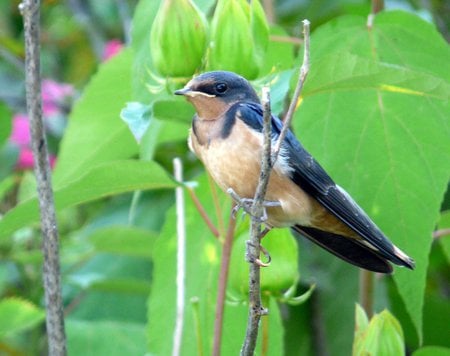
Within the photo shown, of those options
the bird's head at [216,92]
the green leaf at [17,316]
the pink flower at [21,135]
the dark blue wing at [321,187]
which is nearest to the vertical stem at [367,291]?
the dark blue wing at [321,187]

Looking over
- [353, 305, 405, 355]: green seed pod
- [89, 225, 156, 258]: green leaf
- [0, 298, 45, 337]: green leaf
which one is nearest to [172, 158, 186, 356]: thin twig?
[353, 305, 405, 355]: green seed pod

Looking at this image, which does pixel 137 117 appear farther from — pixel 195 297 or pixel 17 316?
pixel 17 316

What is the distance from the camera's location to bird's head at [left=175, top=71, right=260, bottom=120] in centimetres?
165

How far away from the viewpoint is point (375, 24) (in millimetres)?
2037

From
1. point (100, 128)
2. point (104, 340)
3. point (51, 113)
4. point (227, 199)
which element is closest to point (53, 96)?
point (51, 113)

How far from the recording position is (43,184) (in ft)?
5.10

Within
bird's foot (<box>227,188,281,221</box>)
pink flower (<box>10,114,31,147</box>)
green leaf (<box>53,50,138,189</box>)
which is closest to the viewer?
Answer: bird's foot (<box>227,188,281,221</box>)

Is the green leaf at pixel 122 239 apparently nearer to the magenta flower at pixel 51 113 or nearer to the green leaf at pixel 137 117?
the magenta flower at pixel 51 113

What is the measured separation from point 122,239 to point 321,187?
77 cm

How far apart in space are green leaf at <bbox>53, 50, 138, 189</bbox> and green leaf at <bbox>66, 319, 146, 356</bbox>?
46cm

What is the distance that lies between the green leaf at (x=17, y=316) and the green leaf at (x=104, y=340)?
26 cm

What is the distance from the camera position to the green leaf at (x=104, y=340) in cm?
237

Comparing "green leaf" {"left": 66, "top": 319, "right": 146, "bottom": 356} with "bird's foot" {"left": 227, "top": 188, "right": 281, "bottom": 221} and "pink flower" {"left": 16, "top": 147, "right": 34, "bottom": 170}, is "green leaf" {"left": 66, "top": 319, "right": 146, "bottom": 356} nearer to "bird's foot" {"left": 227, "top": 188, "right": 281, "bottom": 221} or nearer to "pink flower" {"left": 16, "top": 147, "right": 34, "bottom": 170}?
"pink flower" {"left": 16, "top": 147, "right": 34, "bottom": 170}


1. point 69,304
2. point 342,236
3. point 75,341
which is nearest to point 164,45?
point 342,236
